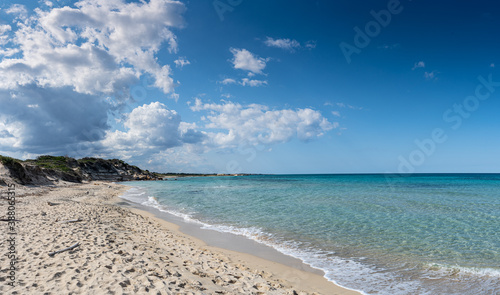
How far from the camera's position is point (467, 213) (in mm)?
18203

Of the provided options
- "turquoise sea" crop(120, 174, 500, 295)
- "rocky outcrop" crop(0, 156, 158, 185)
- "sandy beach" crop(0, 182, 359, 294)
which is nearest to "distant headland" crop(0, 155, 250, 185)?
"rocky outcrop" crop(0, 156, 158, 185)

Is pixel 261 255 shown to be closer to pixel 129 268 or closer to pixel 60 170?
pixel 129 268

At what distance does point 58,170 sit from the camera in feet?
180

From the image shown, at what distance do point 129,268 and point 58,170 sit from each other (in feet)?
207

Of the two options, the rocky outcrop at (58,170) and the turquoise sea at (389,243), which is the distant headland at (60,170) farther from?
the turquoise sea at (389,243)

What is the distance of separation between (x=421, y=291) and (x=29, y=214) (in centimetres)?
1822

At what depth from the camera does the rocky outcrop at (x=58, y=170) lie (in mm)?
33000

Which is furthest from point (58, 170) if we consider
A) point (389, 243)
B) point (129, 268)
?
point (389, 243)

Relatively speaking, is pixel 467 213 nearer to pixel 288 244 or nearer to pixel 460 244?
pixel 460 244

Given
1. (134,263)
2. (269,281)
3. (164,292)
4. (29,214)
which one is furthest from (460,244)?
(29,214)

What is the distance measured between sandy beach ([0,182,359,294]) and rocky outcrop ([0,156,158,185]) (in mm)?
29397

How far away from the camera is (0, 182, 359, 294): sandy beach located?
5438mm

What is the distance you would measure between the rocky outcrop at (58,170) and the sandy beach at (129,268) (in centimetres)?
2940

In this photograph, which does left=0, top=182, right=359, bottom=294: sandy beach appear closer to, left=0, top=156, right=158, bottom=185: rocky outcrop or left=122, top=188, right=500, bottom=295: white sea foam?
left=122, top=188, right=500, bottom=295: white sea foam
